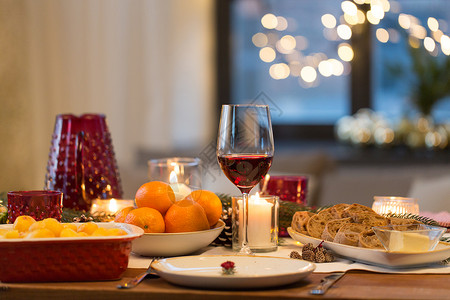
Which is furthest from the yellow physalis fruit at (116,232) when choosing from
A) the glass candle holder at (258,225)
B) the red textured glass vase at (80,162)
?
the red textured glass vase at (80,162)

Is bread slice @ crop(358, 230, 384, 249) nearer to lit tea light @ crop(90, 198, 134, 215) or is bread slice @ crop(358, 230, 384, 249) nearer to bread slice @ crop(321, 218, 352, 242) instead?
bread slice @ crop(321, 218, 352, 242)

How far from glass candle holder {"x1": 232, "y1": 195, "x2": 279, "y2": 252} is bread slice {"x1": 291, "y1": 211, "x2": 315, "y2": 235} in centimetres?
5

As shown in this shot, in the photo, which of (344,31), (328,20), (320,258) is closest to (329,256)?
(320,258)

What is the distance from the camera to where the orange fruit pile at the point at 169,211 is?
3.26ft

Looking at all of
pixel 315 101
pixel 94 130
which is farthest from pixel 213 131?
pixel 94 130

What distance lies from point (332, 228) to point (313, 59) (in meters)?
4.26

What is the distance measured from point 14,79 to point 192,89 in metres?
2.66

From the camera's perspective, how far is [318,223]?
1.07 meters

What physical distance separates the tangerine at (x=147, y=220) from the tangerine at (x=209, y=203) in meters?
0.08

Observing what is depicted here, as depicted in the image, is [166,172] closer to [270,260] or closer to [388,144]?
[270,260]

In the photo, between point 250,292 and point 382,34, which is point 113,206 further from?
point 382,34

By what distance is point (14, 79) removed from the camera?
247cm

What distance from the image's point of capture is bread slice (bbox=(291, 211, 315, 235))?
3.54 feet

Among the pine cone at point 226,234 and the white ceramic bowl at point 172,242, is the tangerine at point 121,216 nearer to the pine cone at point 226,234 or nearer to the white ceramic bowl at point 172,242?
the white ceramic bowl at point 172,242
